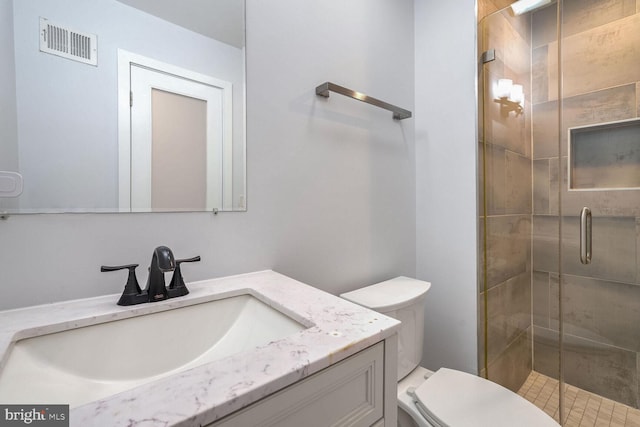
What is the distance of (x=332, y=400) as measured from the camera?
0.46m

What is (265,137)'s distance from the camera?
0.97 meters

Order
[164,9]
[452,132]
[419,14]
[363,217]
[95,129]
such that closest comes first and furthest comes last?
1. [95,129]
2. [164,9]
3. [363,217]
4. [452,132]
5. [419,14]

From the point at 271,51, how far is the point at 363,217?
0.78 meters

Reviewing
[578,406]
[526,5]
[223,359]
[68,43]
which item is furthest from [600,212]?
[68,43]

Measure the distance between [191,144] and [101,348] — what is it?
574mm

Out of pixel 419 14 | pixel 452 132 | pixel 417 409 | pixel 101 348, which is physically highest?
pixel 419 14

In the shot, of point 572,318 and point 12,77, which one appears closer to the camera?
point 12,77

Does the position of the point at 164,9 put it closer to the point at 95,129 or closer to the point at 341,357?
the point at 95,129

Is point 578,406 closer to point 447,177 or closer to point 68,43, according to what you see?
point 447,177

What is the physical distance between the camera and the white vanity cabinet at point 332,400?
383mm

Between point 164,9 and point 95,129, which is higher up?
point 164,9

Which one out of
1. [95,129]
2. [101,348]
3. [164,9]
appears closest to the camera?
[101,348]

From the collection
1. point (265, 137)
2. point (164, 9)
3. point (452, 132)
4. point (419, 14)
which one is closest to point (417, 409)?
point (265, 137)

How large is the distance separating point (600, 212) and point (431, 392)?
53.2 inches
